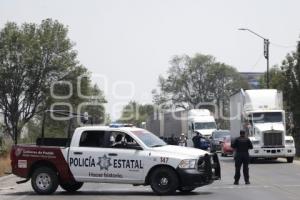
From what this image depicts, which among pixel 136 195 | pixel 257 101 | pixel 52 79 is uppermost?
pixel 52 79

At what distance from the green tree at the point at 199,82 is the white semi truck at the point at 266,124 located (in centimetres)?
8609

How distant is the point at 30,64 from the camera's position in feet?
188

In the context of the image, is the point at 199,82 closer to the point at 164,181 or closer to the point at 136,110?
the point at 136,110

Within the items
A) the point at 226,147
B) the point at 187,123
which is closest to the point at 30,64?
the point at 187,123

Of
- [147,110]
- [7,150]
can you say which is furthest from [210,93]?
[7,150]

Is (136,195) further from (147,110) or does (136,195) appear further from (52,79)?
(147,110)

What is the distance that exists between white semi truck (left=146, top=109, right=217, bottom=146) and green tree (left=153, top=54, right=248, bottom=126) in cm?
4992

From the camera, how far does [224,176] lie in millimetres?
25250

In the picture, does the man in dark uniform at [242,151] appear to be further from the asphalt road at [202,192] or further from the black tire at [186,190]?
the black tire at [186,190]

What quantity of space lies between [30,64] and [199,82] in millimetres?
68978

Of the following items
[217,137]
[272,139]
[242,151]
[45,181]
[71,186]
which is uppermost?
[217,137]

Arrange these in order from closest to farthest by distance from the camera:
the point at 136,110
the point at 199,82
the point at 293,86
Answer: the point at 293,86 → the point at 199,82 → the point at 136,110

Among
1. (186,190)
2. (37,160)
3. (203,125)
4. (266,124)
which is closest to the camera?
(186,190)

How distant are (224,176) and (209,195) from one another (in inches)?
303
